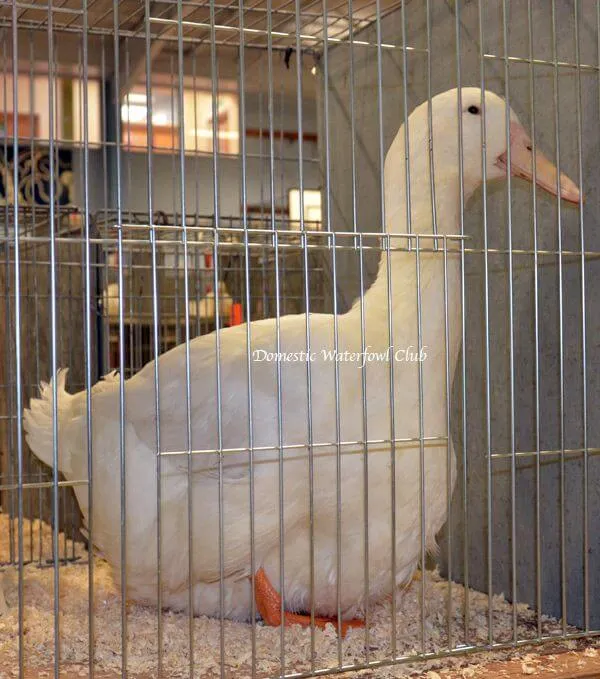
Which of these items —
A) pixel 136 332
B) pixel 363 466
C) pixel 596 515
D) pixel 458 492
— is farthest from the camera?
pixel 136 332

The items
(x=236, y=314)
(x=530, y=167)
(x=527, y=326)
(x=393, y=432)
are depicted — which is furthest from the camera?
(x=236, y=314)

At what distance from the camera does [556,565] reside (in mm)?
2295

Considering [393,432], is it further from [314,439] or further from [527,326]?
[527,326]

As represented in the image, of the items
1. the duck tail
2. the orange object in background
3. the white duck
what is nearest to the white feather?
the white duck

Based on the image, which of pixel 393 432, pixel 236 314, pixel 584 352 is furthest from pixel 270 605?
pixel 236 314

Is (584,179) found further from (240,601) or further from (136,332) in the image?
(136,332)

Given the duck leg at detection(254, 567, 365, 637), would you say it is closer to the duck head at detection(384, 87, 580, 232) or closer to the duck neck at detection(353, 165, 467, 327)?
the duck neck at detection(353, 165, 467, 327)

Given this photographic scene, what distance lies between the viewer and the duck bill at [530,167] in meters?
2.11

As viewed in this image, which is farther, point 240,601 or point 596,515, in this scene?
point 240,601

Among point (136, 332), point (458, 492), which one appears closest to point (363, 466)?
point (458, 492)

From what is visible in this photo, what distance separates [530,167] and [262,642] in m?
1.28

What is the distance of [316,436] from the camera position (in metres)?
2.04

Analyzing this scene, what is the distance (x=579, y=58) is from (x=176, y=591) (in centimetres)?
Answer: 164

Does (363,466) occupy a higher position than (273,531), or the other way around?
(363,466)
